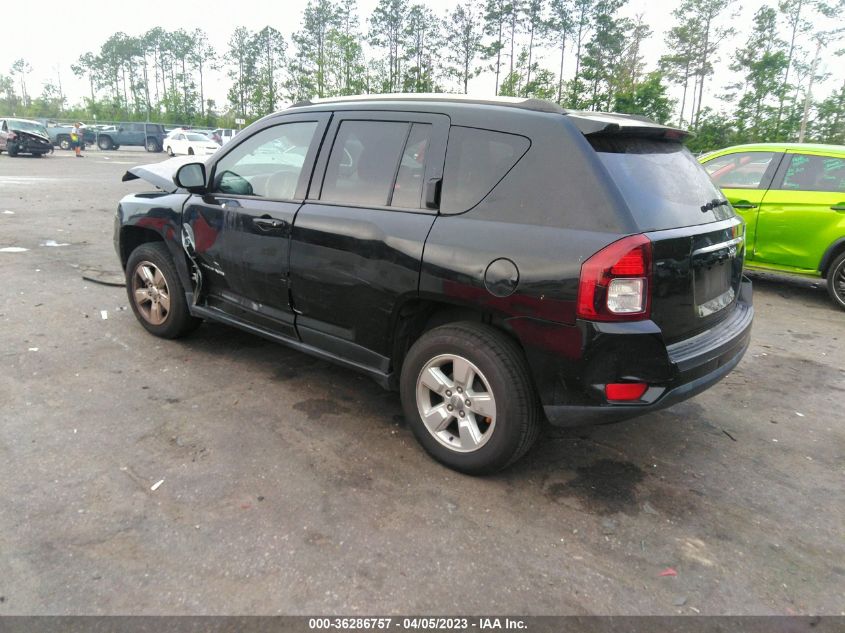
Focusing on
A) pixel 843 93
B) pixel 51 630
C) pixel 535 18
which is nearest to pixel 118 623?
pixel 51 630

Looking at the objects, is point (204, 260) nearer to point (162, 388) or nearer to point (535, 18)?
point (162, 388)

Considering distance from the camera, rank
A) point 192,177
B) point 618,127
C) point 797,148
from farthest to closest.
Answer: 1. point 797,148
2. point 192,177
3. point 618,127

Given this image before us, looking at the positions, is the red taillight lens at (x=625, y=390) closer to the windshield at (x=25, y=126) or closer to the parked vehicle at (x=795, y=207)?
the parked vehicle at (x=795, y=207)

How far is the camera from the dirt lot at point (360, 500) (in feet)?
7.57

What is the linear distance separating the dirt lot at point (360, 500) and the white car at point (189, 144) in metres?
30.6

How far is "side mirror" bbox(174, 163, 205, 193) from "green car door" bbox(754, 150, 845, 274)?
6083 mm

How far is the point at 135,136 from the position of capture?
43188 mm

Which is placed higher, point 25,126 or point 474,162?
point 25,126

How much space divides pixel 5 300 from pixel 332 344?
13.4ft

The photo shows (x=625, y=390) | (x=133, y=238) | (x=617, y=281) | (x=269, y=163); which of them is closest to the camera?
(x=617, y=281)

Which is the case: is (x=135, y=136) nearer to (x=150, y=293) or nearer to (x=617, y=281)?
(x=150, y=293)

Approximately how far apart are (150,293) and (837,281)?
22.7 feet

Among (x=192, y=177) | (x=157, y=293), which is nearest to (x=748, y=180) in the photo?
(x=192, y=177)

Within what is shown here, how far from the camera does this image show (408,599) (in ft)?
7.42
